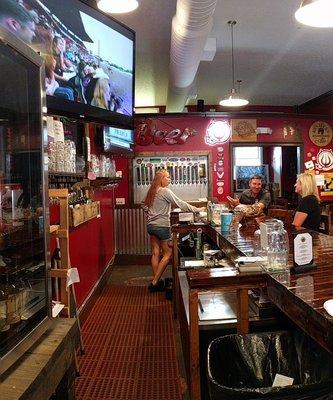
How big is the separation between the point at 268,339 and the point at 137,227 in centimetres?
550

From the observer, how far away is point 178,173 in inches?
290

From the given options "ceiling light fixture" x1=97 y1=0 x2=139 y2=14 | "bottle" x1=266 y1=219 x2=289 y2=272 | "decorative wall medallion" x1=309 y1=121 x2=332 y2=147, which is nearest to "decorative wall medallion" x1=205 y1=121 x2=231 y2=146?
"decorative wall medallion" x1=309 y1=121 x2=332 y2=147

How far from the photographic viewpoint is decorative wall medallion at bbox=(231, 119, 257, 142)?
727 centimetres

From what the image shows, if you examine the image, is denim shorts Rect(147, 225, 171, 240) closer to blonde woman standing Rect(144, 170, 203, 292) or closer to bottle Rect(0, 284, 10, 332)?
blonde woman standing Rect(144, 170, 203, 292)

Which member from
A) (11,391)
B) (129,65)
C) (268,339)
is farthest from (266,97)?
(11,391)

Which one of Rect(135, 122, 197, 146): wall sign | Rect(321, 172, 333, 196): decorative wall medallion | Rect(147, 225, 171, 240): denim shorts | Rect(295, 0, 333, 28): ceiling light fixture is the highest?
Rect(295, 0, 333, 28): ceiling light fixture

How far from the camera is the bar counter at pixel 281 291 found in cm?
137

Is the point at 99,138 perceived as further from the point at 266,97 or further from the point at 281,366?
the point at 266,97

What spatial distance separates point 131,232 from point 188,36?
410cm

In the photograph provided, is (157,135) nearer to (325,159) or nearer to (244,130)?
(244,130)

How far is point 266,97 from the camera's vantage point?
8.78 m

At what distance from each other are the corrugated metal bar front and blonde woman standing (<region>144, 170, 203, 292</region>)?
190cm

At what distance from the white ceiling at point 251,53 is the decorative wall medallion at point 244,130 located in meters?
0.81

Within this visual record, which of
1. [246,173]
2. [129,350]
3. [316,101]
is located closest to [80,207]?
[129,350]
